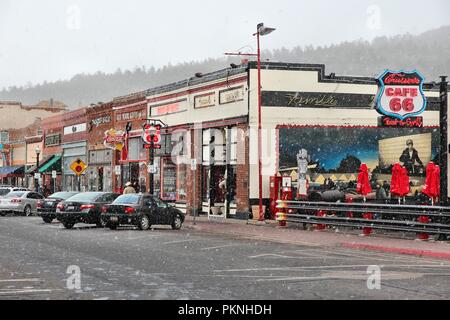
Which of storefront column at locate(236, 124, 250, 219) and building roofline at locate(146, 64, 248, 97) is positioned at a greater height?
building roofline at locate(146, 64, 248, 97)

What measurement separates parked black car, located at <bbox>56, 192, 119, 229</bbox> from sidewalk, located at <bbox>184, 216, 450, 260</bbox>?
151 inches

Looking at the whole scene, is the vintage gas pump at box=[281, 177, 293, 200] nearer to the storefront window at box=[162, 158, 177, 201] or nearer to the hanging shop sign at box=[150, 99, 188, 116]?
the hanging shop sign at box=[150, 99, 188, 116]

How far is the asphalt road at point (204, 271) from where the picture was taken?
1116cm

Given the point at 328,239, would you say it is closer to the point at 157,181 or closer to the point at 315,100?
the point at 315,100

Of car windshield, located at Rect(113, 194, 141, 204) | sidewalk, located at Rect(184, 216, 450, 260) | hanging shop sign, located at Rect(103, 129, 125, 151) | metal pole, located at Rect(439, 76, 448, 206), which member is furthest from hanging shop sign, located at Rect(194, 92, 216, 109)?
metal pole, located at Rect(439, 76, 448, 206)

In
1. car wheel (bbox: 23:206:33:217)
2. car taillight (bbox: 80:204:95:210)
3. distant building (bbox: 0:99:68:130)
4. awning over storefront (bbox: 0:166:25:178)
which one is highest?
distant building (bbox: 0:99:68:130)

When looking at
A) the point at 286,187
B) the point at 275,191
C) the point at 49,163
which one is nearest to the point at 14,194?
the point at 275,191

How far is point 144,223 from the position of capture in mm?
28188

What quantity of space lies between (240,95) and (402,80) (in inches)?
433

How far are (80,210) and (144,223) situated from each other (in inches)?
126

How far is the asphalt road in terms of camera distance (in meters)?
11.2

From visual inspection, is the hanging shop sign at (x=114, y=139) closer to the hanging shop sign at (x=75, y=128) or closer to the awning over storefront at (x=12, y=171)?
the hanging shop sign at (x=75, y=128)

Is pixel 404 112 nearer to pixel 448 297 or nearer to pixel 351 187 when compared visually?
pixel 351 187
